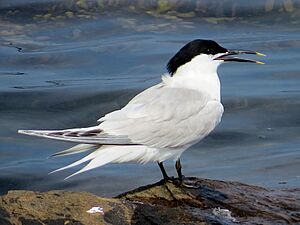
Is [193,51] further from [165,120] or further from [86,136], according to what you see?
[86,136]


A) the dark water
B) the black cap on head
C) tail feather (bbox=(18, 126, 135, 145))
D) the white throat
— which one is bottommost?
the dark water

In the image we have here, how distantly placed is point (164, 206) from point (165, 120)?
2.21 feet

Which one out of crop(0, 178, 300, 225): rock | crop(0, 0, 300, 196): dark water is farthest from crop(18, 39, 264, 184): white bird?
crop(0, 0, 300, 196): dark water

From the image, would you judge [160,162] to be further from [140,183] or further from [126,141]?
[140,183]

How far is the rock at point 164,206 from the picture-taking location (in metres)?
5.51

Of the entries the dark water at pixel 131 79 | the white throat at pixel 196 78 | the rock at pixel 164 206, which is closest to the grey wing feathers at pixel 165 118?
the white throat at pixel 196 78

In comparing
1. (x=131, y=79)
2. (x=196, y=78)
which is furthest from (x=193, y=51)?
(x=131, y=79)

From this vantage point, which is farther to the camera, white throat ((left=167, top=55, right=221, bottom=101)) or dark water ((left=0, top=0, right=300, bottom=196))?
dark water ((left=0, top=0, right=300, bottom=196))

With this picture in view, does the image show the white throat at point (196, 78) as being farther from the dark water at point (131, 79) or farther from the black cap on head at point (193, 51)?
the dark water at point (131, 79)

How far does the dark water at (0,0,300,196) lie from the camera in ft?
Answer: 28.4

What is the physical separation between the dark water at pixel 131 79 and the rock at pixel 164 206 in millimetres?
1578

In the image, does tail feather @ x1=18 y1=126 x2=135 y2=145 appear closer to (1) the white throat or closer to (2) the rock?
(2) the rock

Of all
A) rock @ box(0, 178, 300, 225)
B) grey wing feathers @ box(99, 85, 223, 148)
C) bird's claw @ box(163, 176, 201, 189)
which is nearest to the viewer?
rock @ box(0, 178, 300, 225)

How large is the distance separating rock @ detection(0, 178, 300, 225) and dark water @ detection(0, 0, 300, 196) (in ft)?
5.18
